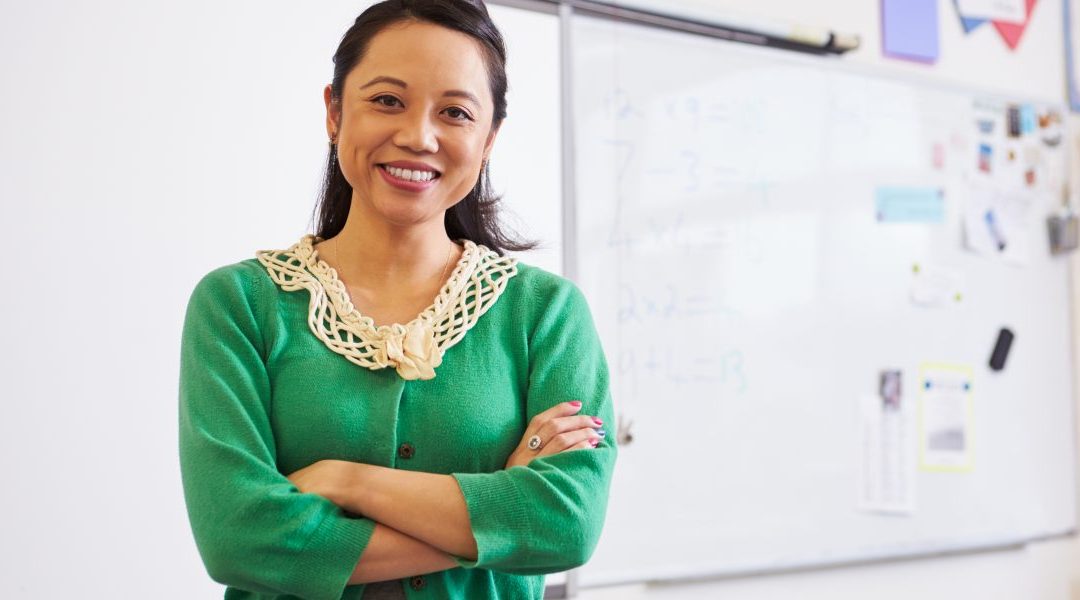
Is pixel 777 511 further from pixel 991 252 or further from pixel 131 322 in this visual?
pixel 131 322

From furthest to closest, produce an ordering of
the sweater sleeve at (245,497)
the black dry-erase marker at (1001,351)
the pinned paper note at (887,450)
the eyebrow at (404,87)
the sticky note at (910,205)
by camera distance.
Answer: the black dry-erase marker at (1001,351)
the sticky note at (910,205)
the pinned paper note at (887,450)
the eyebrow at (404,87)
the sweater sleeve at (245,497)

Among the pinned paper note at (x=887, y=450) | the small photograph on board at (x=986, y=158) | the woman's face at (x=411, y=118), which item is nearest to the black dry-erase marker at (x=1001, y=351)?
the pinned paper note at (x=887, y=450)

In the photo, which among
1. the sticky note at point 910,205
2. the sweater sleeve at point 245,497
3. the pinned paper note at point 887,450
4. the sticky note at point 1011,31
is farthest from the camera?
the sticky note at point 1011,31

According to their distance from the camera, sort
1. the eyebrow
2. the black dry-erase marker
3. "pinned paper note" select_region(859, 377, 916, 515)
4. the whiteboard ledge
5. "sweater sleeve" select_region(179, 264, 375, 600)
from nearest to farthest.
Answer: "sweater sleeve" select_region(179, 264, 375, 600) → the eyebrow → the whiteboard ledge → "pinned paper note" select_region(859, 377, 916, 515) → the black dry-erase marker

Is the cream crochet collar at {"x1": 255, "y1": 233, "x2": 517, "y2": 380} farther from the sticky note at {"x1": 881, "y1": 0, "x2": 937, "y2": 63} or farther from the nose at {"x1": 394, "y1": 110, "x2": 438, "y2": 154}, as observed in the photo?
the sticky note at {"x1": 881, "y1": 0, "x2": 937, "y2": 63}

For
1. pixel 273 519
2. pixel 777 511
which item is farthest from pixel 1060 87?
pixel 273 519

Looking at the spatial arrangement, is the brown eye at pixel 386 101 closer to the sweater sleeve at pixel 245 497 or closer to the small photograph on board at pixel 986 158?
the sweater sleeve at pixel 245 497

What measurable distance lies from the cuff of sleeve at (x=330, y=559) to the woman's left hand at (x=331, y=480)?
0.08 feet

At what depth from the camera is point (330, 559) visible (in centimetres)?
101

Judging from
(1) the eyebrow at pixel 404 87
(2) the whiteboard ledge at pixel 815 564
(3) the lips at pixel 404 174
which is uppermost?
(1) the eyebrow at pixel 404 87

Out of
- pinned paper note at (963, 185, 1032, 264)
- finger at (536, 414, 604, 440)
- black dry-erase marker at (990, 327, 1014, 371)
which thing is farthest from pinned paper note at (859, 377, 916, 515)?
finger at (536, 414, 604, 440)

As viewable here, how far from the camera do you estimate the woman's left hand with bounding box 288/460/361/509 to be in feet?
3.41

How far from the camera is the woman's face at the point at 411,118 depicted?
1109mm

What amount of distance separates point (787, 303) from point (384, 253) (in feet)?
4.88
